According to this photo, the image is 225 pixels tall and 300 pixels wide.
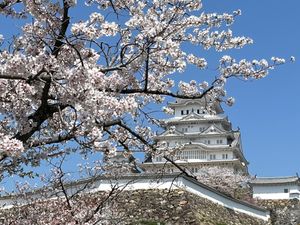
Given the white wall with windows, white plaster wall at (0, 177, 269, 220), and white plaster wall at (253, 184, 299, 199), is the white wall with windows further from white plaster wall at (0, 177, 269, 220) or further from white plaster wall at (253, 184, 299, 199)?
white plaster wall at (0, 177, 269, 220)

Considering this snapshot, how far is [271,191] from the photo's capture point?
4091cm

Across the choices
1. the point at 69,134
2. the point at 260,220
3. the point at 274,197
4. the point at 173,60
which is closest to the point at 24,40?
the point at 69,134

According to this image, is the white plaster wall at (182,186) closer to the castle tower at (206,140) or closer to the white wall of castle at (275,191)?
the white wall of castle at (275,191)

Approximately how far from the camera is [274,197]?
4078cm

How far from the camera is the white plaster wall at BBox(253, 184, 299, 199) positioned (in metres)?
40.6

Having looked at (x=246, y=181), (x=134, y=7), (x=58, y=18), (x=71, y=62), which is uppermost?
(x=246, y=181)

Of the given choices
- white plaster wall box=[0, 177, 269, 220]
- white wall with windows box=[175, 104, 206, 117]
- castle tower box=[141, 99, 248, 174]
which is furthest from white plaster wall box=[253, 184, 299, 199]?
white plaster wall box=[0, 177, 269, 220]

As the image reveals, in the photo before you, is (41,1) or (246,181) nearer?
(41,1)

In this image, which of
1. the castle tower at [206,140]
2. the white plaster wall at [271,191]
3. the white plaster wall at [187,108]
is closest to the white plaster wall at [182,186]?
the white plaster wall at [271,191]

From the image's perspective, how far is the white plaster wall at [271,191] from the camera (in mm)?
40562

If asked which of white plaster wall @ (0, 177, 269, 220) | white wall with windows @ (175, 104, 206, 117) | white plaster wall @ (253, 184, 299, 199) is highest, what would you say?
white wall with windows @ (175, 104, 206, 117)

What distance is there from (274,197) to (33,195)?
3069 centimetres

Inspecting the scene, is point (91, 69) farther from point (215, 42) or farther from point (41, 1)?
point (215, 42)

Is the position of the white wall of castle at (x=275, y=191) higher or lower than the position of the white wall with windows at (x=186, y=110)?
lower
